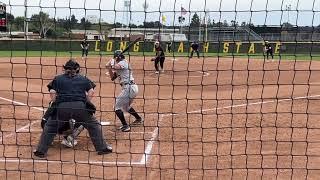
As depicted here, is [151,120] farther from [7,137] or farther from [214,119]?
[7,137]

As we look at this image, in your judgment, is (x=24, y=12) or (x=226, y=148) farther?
(x=226, y=148)

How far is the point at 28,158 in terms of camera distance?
27.2 feet

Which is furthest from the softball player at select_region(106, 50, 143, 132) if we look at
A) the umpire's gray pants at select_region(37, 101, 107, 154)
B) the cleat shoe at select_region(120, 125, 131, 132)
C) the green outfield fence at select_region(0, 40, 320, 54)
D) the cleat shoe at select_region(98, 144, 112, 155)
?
the umpire's gray pants at select_region(37, 101, 107, 154)

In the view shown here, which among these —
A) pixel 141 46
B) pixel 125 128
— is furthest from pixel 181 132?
pixel 141 46

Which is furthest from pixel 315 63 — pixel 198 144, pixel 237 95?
pixel 198 144

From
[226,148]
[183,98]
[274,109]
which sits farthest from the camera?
[183,98]

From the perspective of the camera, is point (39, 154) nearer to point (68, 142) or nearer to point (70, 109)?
point (68, 142)

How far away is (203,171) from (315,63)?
2413 centimetres

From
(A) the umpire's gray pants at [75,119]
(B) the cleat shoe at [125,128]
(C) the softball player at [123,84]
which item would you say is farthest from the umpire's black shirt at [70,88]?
(B) the cleat shoe at [125,128]

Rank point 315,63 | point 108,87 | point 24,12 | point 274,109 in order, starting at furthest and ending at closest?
point 315,63, point 108,87, point 274,109, point 24,12

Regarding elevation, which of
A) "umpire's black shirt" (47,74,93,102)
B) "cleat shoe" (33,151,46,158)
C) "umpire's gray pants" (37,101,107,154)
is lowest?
"cleat shoe" (33,151,46,158)

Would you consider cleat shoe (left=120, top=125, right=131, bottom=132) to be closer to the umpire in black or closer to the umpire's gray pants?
the umpire in black

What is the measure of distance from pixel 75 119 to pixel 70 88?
0.50 meters

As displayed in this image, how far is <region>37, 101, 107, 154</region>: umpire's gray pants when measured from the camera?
27.5 ft
